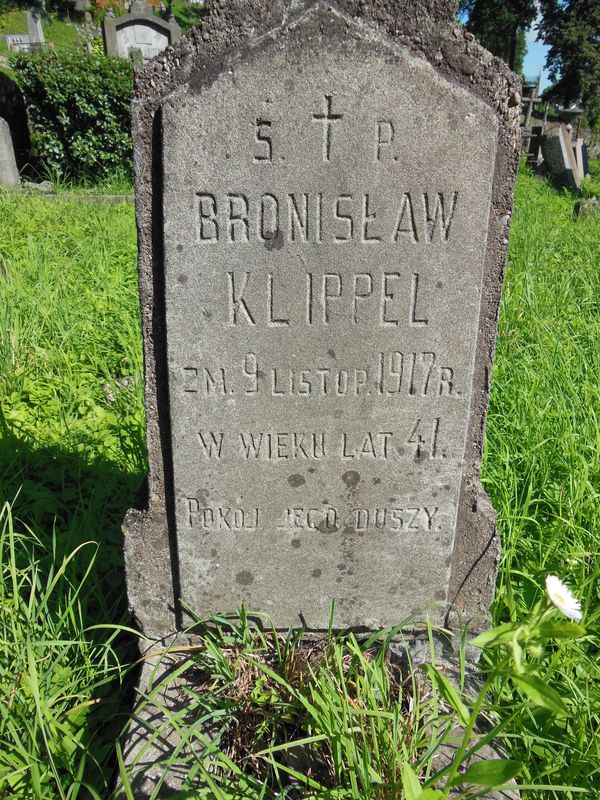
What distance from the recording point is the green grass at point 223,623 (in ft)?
4.69

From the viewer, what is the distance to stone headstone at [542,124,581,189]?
1131cm

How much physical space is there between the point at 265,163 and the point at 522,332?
250cm

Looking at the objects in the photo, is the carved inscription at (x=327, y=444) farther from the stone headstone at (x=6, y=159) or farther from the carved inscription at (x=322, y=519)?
the stone headstone at (x=6, y=159)

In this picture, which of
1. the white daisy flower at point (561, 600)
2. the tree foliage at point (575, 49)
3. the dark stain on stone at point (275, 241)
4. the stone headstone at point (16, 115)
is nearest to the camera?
the white daisy flower at point (561, 600)

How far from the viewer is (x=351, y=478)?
5.49ft

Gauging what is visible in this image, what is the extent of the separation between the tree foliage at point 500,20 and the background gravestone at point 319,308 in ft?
116

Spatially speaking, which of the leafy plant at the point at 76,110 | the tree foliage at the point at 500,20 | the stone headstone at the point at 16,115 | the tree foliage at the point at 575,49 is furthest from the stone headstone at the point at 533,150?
the tree foliage at the point at 500,20

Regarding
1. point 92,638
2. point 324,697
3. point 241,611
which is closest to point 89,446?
point 92,638

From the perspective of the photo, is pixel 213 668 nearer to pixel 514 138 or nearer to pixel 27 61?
pixel 514 138

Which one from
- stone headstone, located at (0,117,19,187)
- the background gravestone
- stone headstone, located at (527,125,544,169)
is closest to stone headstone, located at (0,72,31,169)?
stone headstone, located at (0,117,19,187)

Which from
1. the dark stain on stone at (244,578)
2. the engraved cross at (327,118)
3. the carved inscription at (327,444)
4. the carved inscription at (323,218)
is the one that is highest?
the engraved cross at (327,118)

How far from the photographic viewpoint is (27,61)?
7.44m

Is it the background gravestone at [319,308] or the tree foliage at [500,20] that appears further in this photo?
the tree foliage at [500,20]

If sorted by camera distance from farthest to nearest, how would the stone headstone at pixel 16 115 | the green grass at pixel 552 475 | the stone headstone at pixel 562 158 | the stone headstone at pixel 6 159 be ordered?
the stone headstone at pixel 562 158, the stone headstone at pixel 16 115, the stone headstone at pixel 6 159, the green grass at pixel 552 475
